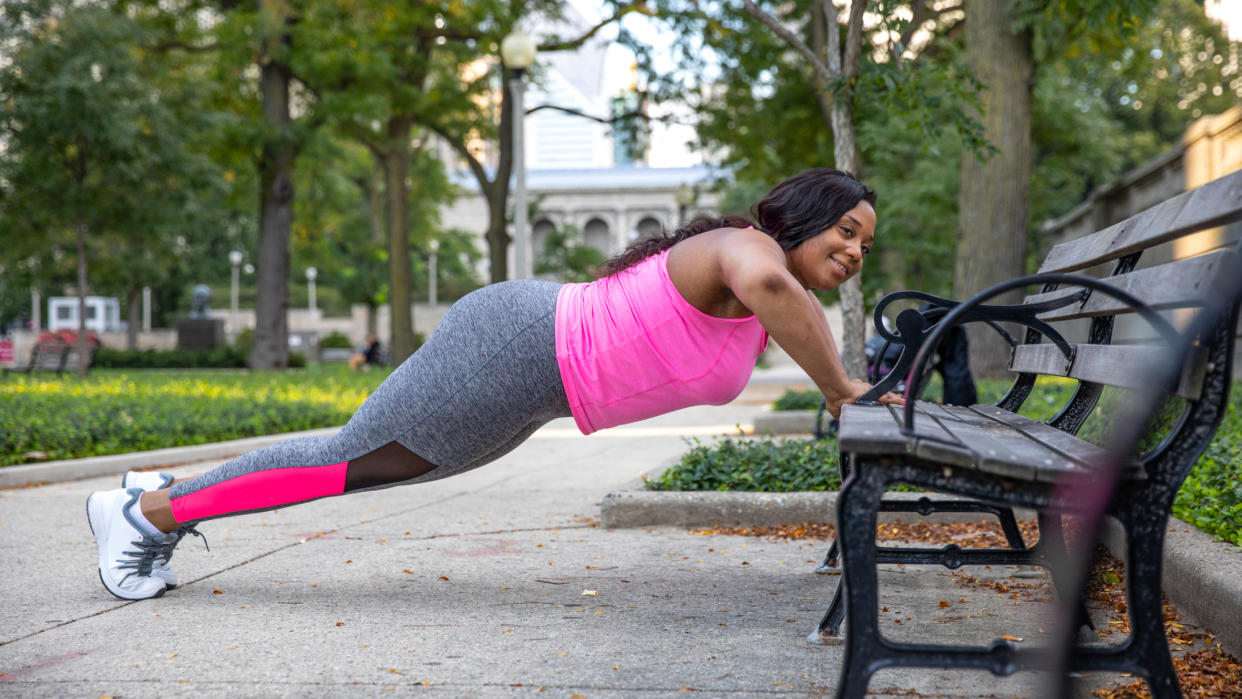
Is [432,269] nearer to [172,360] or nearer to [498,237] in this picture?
[172,360]

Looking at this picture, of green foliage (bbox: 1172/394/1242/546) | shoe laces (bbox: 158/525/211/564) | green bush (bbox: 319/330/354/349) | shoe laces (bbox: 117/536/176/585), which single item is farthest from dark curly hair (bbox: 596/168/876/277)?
green bush (bbox: 319/330/354/349)

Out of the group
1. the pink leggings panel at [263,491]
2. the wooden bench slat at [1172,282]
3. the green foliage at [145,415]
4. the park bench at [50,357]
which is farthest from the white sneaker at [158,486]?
the park bench at [50,357]

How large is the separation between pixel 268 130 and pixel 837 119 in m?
15.0

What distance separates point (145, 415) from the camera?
30.6 feet

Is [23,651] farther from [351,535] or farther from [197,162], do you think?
[197,162]

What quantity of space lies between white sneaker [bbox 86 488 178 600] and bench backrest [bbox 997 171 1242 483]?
2832 millimetres

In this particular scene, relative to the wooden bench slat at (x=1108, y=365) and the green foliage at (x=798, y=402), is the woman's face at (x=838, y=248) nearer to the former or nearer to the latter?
the wooden bench slat at (x=1108, y=365)

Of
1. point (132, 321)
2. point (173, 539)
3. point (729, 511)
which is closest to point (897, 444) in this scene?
point (173, 539)

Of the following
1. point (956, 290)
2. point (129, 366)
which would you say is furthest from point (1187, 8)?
point (129, 366)

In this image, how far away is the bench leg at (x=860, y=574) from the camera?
2.06 metres

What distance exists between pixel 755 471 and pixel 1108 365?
2814 millimetres

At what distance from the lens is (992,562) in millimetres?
3012

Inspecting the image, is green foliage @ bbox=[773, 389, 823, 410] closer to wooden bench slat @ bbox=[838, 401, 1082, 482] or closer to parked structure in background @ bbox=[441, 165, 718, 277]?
wooden bench slat @ bbox=[838, 401, 1082, 482]

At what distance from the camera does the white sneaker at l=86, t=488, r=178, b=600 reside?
3.40 meters
